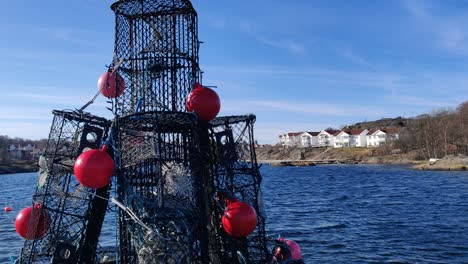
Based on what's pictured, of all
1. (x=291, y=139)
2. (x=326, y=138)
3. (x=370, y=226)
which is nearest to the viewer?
(x=370, y=226)

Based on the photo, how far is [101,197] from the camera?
8578mm

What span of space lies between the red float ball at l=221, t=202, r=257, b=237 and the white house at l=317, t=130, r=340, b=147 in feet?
434

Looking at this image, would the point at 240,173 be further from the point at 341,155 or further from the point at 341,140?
the point at 341,140

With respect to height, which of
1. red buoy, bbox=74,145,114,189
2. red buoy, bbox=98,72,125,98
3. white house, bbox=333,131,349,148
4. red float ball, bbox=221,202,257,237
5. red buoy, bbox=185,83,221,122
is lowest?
red float ball, bbox=221,202,257,237

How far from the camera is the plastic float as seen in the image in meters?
7.09

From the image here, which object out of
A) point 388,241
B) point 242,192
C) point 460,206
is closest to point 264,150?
point 460,206

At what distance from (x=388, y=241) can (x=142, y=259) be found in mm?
14012

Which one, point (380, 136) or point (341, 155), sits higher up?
point (380, 136)

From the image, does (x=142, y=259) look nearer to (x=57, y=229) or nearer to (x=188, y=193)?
(x=188, y=193)

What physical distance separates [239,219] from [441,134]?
8549 cm

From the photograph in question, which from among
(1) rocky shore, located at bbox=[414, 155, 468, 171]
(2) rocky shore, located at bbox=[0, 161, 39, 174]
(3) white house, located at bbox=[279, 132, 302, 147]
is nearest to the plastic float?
(1) rocky shore, located at bbox=[414, 155, 468, 171]

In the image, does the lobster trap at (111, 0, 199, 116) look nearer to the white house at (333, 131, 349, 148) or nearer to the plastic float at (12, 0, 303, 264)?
the plastic float at (12, 0, 303, 264)

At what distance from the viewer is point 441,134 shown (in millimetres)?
84562

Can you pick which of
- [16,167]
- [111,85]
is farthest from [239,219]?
[16,167]
